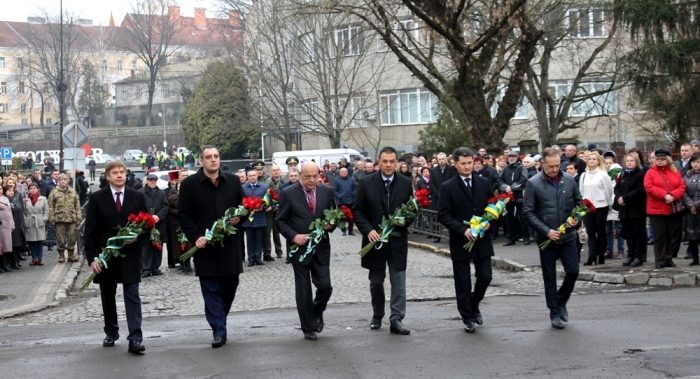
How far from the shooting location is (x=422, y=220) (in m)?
22.9

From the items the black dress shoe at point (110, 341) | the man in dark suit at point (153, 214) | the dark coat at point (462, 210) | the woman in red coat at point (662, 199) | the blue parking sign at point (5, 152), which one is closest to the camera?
the black dress shoe at point (110, 341)

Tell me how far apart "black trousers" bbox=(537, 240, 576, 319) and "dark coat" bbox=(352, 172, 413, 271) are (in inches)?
61.0

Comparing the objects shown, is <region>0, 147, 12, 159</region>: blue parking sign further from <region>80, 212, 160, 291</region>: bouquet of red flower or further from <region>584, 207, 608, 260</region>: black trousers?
<region>80, 212, 160, 291</region>: bouquet of red flower

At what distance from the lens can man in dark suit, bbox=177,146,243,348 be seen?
9000mm

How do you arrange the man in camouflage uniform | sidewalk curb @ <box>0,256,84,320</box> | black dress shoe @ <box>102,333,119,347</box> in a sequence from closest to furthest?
black dress shoe @ <box>102,333,119,347</box>
sidewalk curb @ <box>0,256,84,320</box>
the man in camouflage uniform

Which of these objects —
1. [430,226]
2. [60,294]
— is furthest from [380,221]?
[430,226]

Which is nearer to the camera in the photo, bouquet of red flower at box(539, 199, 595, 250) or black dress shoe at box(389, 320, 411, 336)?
black dress shoe at box(389, 320, 411, 336)

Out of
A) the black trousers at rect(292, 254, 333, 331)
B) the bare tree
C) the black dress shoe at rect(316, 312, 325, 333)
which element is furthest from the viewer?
the bare tree

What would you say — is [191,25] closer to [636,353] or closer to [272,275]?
[272,275]

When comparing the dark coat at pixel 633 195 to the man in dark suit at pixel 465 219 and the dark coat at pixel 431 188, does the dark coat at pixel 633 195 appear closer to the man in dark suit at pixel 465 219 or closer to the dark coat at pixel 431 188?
the dark coat at pixel 431 188

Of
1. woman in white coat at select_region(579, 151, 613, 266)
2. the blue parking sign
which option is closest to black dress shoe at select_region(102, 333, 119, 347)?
woman in white coat at select_region(579, 151, 613, 266)

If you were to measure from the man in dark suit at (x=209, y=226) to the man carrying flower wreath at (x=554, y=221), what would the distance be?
3.21 m

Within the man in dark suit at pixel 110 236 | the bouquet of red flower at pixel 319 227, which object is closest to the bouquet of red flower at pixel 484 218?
the bouquet of red flower at pixel 319 227

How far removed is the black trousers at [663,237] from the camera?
45.7 ft
